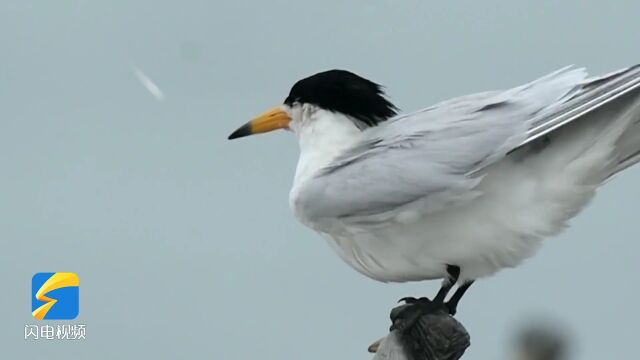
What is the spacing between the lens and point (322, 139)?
7.51 metres

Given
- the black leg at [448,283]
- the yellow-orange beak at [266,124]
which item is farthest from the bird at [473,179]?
the yellow-orange beak at [266,124]

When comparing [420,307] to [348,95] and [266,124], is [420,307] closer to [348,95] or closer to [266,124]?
[348,95]

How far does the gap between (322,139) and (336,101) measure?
193 mm

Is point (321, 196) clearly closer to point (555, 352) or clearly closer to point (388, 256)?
point (388, 256)

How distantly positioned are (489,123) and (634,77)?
65cm

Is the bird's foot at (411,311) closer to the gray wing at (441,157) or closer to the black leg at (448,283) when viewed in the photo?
the black leg at (448,283)

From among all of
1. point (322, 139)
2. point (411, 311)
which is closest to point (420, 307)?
point (411, 311)

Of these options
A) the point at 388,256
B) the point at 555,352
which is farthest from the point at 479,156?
the point at 555,352

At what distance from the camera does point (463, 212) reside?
23.5 feet

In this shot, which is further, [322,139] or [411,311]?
[322,139]

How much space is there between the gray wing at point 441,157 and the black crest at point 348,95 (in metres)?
0.27

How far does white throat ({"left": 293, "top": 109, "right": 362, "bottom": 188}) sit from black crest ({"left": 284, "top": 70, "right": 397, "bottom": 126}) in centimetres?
5

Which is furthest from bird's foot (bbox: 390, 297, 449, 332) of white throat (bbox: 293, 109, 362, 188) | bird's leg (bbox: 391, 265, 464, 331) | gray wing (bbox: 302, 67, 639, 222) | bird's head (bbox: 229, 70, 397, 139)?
bird's head (bbox: 229, 70, 397, 139)

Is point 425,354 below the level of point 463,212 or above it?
below
